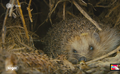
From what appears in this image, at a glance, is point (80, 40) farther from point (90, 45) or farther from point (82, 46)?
point (90, 45)

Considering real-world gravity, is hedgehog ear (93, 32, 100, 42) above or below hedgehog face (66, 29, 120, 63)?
above

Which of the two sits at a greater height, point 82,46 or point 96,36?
point 96,36

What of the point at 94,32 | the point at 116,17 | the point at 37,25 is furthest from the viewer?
the point at 37,25

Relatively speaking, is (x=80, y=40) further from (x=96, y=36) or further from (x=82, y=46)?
(x=96, y=36)

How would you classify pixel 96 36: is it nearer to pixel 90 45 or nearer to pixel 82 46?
pixel 90 45

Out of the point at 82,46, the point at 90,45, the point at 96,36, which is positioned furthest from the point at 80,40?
the point at 96,36

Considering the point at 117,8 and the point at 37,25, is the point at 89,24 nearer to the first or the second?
the point at 117,8

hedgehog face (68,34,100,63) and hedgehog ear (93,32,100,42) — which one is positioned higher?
hedgehog ear (93,32,100,42)

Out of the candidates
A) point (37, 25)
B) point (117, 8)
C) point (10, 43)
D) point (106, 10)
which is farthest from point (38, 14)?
point (117, 8)
